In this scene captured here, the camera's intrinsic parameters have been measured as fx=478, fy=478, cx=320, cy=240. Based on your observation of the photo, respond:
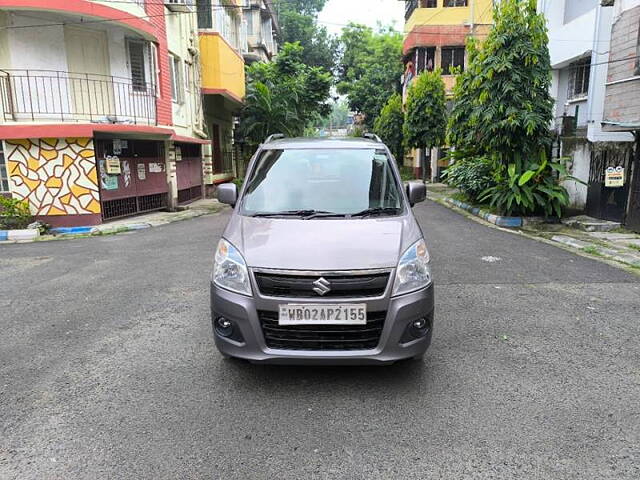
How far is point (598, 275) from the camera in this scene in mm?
6910

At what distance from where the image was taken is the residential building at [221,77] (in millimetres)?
17984

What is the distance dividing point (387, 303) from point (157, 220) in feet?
36.9

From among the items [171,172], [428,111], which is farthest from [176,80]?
[428,111]

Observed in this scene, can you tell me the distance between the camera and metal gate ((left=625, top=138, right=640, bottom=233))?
32.3 ft

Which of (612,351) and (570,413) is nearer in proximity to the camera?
(570,413)

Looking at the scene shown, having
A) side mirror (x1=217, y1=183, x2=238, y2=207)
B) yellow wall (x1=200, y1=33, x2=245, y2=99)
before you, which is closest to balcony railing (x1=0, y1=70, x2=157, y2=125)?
yellow wall (x1=200, y1=33, x2=245, y2=99)

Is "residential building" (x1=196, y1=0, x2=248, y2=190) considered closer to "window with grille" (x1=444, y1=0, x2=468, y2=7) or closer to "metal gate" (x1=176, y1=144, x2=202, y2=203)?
"metal gate" (x1=176, y1=144, x2=202, y2=203)

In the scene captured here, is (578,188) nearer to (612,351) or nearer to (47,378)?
(612,351)

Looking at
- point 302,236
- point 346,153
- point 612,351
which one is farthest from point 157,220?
point 612,351

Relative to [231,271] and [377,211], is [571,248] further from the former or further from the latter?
[231,271]

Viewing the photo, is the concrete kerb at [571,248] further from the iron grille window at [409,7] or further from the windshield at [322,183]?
the iron grille window at [409,7]

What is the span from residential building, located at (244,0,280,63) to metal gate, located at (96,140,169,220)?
1437cm

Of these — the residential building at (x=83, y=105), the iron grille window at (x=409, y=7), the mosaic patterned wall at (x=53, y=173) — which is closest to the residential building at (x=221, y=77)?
the residential building at (x=83, y=105)

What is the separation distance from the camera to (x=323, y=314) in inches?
131
